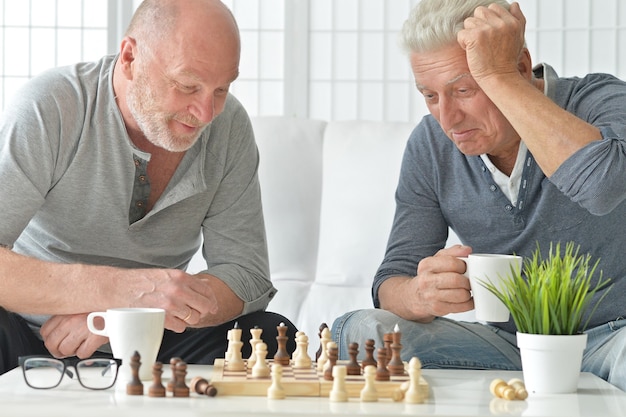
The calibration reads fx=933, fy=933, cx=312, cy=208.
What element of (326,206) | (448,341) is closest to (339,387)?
(448,341)

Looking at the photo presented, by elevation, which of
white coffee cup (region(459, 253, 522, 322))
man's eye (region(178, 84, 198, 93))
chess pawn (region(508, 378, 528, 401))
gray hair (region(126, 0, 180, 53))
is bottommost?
chess pawn (region(508, 378, 528, 401))

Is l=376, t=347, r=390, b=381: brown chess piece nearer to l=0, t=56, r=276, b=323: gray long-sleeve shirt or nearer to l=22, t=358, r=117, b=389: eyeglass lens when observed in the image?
l=22, t=358, r=117, b=389: eyeglass lens

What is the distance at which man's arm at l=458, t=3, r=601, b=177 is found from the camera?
183 cm

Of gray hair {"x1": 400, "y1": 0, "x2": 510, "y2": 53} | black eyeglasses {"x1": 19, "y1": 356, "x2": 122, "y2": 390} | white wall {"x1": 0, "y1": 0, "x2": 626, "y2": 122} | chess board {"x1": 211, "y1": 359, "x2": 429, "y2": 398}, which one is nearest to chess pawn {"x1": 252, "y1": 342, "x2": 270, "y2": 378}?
chess board {"x1": 211, "y1": 359, "x2": 429, "y2": 398}

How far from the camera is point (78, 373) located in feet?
4.99

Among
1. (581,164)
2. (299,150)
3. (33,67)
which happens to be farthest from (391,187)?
(33,67)

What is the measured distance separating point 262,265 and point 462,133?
594 mm

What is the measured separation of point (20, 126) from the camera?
6.74 feet

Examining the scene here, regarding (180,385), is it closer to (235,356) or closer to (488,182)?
(235,356)

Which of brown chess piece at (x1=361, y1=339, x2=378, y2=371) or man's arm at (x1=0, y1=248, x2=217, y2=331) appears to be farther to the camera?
man's arm at (x1=0, y1=248, x2=217, y2=331)

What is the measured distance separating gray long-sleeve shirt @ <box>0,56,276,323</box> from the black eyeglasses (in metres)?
0.49

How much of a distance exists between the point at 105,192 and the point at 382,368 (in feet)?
3.06

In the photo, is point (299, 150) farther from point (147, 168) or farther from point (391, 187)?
point (147, 168)

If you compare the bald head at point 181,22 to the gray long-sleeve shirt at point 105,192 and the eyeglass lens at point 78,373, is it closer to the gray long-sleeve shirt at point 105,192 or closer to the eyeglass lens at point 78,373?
the gray long-sleeve shirt at point 105,192
